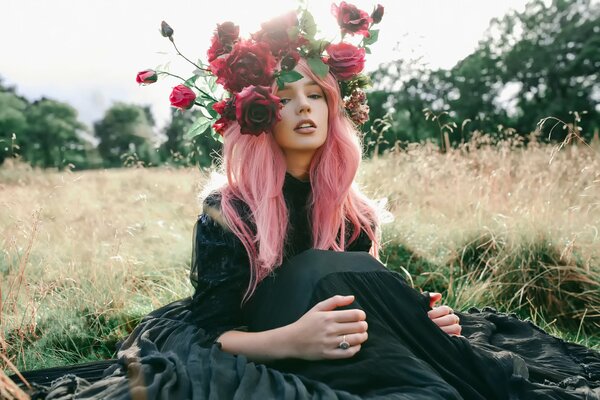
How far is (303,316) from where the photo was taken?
1.73 meters

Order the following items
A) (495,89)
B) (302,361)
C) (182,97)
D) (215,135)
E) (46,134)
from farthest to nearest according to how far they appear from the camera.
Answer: (495,89)
(46,134)
(215,135)
(182,97)
(302,361)

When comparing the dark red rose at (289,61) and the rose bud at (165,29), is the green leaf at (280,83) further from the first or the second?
the rose bud at (165,29)

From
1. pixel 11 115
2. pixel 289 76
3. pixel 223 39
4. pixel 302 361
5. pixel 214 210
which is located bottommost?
pixel 302 361

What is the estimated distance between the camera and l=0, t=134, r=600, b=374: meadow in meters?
3.04

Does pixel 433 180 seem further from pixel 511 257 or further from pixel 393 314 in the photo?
pixel 393 314

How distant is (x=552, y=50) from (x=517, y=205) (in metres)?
24.3

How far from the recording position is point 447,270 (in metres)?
3.85

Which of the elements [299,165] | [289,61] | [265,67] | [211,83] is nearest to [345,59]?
[289,61]

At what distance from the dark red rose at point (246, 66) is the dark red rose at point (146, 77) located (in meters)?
0.37

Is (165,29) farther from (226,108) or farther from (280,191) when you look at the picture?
(280,191)

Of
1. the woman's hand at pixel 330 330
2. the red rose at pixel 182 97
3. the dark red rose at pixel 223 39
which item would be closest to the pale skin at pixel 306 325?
the woman's hand at pixel 330 330

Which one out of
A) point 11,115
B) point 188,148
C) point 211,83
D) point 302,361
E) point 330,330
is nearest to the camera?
point 330,330

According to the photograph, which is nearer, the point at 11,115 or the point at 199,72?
the point at 199,72

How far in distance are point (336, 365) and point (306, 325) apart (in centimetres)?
15
